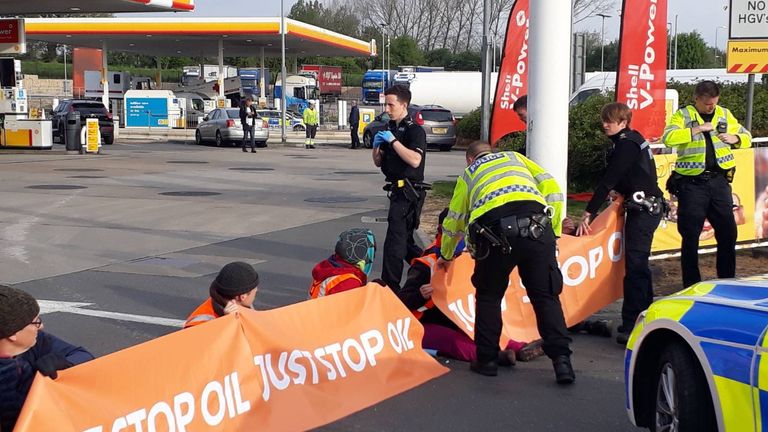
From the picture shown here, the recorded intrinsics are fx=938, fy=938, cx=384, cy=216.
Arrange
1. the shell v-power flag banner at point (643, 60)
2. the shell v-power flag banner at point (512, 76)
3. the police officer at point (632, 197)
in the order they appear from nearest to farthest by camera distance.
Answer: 1. the police officer at point (632, 197)
2. the shell v-power flag banner at point (643, 60)
3. the shell v-power flag banner at point (512, 76)

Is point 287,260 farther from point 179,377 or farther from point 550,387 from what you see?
point 179,377

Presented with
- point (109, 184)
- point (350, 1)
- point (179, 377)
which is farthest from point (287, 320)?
point (350, 1)

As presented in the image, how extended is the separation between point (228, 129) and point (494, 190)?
104 ft

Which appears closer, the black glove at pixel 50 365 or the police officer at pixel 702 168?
the black glove at pixel 50 365

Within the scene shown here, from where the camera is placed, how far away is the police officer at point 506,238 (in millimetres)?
6023

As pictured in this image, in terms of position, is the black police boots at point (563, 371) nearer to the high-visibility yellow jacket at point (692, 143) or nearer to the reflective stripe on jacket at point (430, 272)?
the reflective stripe on jacket at point (430, 272)

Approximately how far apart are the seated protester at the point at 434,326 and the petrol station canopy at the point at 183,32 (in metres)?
39.8

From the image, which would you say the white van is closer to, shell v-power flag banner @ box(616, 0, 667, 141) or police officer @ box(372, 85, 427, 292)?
shell v-power flag banner @ box(616, 0, 667, 141)

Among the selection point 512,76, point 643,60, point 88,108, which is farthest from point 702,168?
point 88,108

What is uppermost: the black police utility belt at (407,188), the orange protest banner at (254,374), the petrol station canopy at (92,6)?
the petrol station canopy at (92,6)

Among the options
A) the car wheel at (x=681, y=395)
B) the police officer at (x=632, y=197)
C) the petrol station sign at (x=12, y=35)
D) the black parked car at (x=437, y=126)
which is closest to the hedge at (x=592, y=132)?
the police officer at (x=632, y=197)

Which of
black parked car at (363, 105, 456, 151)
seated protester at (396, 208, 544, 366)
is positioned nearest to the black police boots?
seated protester at (396, 208, 544, 366)

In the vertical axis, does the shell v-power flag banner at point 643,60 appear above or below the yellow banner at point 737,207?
above

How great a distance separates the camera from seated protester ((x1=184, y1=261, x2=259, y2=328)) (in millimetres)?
5344
